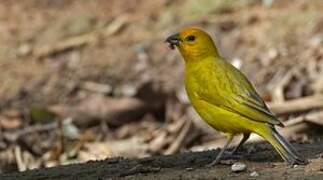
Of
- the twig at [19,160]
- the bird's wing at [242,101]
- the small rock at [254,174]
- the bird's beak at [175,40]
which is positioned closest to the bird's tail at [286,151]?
the bird's wing at [242,101]

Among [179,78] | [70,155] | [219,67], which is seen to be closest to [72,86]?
[179,78]

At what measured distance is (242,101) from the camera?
5.90 m

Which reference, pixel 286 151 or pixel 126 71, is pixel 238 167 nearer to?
pixel 286 151

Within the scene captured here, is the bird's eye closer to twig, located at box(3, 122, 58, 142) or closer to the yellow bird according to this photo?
the yellow bird

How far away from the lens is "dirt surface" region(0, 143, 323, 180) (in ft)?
18.4

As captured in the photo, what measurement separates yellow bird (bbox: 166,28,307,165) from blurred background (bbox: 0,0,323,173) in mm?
2543

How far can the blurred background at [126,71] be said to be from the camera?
31.4 feet

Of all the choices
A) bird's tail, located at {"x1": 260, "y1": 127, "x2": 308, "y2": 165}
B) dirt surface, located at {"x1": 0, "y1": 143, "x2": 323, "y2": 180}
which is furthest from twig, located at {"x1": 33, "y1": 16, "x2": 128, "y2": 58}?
bird's tail, located at {"x1": 260, "y1": 127, "x2": 308, "y2": 165}

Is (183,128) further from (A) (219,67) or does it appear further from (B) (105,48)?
(A) (219,67)

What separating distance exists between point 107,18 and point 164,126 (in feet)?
8.17

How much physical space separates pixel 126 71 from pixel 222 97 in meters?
5.46

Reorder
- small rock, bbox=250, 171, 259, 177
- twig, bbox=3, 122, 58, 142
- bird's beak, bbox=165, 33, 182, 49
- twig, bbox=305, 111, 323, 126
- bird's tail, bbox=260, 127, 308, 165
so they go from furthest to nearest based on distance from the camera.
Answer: twig, bbox=3, 122, 58, 142 < twig, bbox=305, 111, 323, 126 < bird's beak, bbox=165, 33, 182, 49 < bird's tail, bbox=260, 127, 308, 165 < small rock, bbox=250, 171, 259, 177

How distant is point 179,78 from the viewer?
10938mm

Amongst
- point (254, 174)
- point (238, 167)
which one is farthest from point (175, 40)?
point (254, 174)
